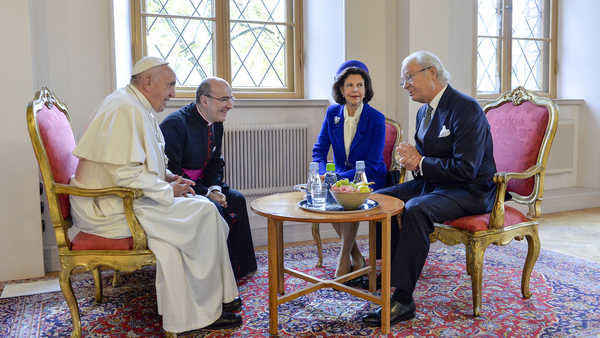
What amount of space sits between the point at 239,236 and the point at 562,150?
164 inches

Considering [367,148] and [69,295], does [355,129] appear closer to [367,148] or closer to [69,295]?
[367,148]

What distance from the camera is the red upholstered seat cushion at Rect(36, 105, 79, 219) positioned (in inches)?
90.2

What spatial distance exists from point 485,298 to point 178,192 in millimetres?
1802

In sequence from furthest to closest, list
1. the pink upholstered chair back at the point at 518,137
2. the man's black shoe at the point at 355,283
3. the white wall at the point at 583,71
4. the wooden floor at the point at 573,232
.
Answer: the white wall at the point at 583,71 → the wooden floor at the point at 573,232 → the man's black shoe at the point at 355,283 → the pink upholstered chair back at the point at 518,137

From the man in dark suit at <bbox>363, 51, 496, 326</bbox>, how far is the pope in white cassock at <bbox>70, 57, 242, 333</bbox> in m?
0.78

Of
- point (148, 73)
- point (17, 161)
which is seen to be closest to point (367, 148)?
point (148, 73)

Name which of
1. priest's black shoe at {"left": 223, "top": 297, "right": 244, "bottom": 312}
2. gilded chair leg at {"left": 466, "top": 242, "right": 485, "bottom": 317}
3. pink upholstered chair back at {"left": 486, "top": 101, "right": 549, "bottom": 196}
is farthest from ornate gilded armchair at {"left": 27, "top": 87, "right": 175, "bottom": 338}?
pink upholstered chair back at {"left": 486, "top": 101, "right": 549, "bottom": 196}

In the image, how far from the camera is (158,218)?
230 centimetres

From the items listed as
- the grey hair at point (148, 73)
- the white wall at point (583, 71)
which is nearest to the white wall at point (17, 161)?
the grey hair at point (148, 73)

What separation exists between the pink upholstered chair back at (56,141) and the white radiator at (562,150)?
495cm

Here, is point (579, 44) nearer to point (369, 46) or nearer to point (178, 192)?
point (369, 46)

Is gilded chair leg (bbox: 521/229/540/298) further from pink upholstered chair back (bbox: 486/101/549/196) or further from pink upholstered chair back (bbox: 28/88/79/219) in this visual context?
pink upholstered chair back (bbox: 28/88/79/219)

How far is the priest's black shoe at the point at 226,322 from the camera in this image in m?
2.40

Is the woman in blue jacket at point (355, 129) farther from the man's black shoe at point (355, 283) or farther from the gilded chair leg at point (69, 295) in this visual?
the gilded chair leg at point (69, 295)
